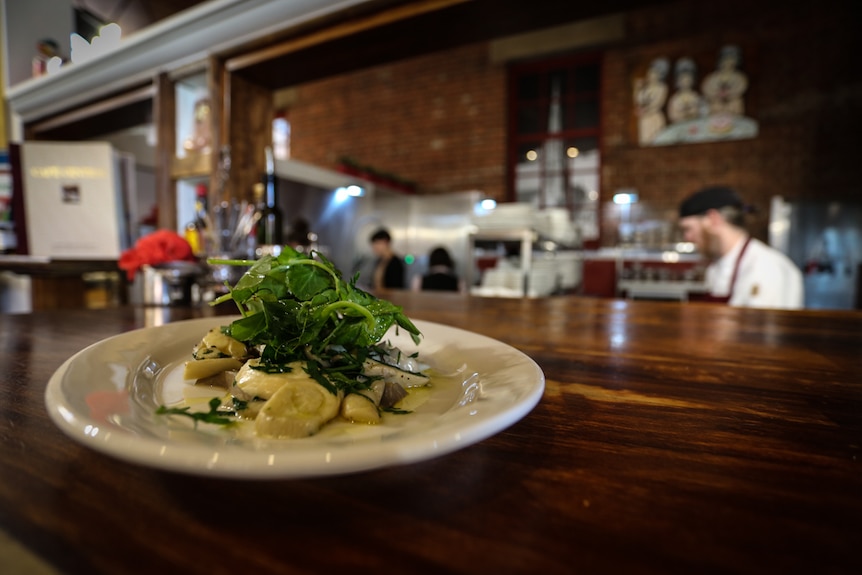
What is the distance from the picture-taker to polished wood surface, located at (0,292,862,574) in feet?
0.72

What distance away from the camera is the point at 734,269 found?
2713 millimetres

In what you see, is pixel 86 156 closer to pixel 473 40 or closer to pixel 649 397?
pixel 473 40

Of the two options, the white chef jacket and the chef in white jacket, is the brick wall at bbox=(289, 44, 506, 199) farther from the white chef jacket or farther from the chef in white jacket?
the white chef jacket

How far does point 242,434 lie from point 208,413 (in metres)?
0.04

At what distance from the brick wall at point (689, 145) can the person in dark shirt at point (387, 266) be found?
5.58 feet

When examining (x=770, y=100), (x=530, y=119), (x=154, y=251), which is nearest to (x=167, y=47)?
(x=154, y=251)

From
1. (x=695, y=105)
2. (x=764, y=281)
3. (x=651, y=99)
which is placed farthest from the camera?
(x=651, y=99)

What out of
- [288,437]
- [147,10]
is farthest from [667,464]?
[147,10]

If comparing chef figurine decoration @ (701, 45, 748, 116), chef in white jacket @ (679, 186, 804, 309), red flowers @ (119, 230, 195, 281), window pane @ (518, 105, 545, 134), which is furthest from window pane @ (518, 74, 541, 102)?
red flowers @ (119, 230, 195, 281)

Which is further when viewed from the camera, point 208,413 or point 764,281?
point 764,281

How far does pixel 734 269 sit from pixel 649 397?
275cm

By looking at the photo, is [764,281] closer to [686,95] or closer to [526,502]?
[526,502]

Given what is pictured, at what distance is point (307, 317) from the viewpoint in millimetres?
448

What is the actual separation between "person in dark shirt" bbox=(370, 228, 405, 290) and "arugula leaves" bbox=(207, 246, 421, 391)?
4.17 metres
